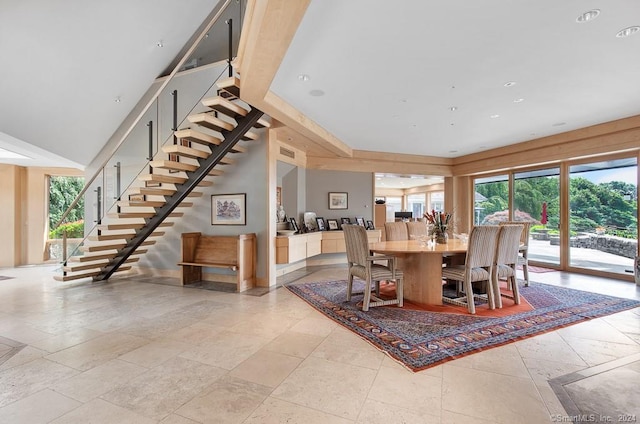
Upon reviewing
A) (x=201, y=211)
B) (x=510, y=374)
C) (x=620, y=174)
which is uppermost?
(x=620, y=174)

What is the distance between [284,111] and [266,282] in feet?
9.53

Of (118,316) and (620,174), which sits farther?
(620,174)

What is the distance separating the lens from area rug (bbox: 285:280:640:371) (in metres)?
2.81

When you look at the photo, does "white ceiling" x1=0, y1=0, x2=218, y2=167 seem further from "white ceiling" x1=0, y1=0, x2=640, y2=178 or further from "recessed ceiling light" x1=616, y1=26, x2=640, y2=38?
"recessed ceiling light" x1=616, y1=26, x2=640, y2=38

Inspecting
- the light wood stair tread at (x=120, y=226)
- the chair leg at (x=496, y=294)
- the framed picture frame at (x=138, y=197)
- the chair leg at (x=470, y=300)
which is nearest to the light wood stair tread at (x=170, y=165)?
the framed picture frame at (x=138, y=197)

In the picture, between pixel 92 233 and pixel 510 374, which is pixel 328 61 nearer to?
pixel 510 374

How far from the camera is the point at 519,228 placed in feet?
13.3

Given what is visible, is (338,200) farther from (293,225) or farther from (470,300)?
(470,300)

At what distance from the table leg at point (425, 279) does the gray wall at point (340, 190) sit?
3.47 metres

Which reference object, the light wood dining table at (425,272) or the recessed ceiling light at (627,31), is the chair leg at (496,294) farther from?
the recessed ceiling light at (627,31)

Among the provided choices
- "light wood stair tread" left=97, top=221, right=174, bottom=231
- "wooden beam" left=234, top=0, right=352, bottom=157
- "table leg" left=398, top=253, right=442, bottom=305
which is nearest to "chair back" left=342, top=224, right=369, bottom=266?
"table leg" left=398, top=253, right=442, bottom=305

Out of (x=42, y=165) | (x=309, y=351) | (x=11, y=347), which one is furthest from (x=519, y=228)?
(x=42, y=165)

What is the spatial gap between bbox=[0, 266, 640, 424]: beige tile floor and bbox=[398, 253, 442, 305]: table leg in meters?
1.26

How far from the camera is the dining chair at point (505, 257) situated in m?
4.01
